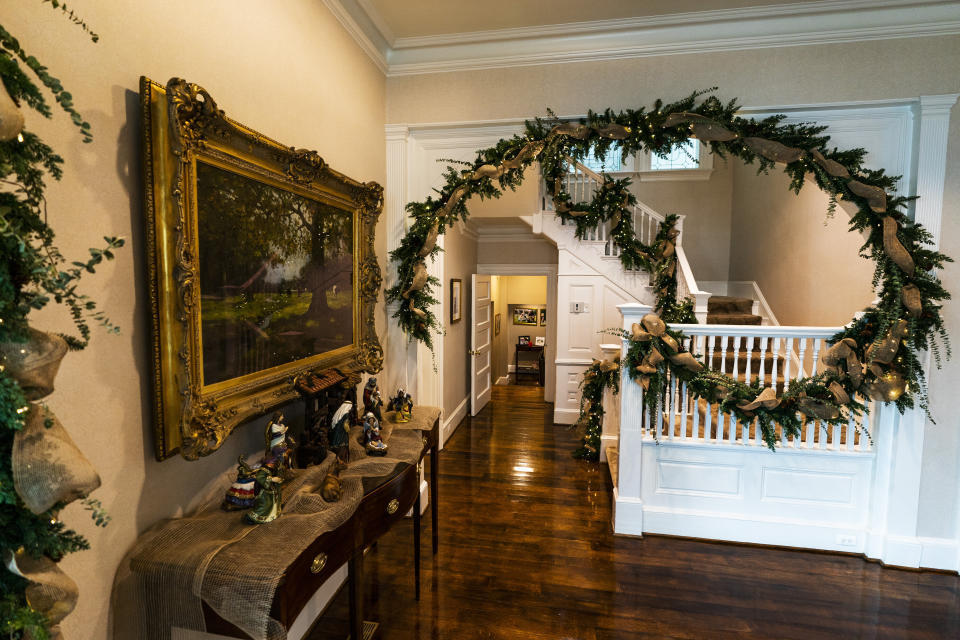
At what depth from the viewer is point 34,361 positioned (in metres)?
0.81

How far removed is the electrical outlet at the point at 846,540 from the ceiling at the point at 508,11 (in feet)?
10.9

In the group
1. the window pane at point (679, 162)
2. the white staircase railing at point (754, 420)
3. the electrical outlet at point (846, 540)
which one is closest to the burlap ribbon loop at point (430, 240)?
the white staircase railing at point (754, 420)

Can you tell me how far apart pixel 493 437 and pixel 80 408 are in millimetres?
4486

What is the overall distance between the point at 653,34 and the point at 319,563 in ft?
11.0

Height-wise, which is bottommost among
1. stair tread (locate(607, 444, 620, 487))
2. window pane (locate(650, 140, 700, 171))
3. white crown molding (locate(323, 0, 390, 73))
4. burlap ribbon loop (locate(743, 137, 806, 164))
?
stair tread (locate(607, 444, 620, 487))

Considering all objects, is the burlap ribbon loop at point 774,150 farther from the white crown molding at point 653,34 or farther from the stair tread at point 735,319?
the stair tread at point 735,319

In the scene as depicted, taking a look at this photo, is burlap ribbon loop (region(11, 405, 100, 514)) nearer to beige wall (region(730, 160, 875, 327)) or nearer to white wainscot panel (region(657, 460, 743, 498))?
white wainscot panel (region(657, 460, 743, 498))

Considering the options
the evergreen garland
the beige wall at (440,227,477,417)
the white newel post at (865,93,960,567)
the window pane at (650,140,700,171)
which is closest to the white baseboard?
the beige wall at (440,227,477,417)

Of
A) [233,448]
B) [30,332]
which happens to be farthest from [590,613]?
[30,332]

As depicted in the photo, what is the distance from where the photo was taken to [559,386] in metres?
5.98

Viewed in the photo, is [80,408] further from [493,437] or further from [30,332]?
[493,437]

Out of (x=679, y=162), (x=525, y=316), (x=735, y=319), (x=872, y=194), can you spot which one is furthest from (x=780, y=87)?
(x=525, y=316)

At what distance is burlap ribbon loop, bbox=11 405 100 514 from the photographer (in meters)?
0.79

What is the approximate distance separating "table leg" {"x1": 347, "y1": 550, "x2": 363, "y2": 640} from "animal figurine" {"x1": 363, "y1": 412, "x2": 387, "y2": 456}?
0.46 m
